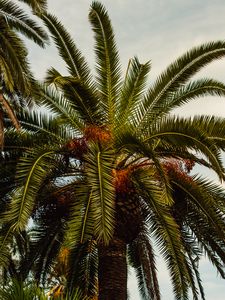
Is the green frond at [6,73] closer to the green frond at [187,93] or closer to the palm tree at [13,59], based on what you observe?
the palm tree at [13,59]

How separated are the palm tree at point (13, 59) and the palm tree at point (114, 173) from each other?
641 millimetres

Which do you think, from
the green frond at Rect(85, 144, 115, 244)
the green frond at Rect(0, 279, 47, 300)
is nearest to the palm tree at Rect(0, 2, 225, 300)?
the green frond at Rect(85, 144, 115, 244)

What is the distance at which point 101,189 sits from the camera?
12.0m

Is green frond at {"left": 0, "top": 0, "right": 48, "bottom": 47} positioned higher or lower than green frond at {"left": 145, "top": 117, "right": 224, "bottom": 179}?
higher

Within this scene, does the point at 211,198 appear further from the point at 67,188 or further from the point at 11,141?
the point at 11,141

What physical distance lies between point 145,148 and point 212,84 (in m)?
3.64

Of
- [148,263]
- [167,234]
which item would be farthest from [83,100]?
[148,263]

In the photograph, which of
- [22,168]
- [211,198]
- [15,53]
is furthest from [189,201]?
[15,53]

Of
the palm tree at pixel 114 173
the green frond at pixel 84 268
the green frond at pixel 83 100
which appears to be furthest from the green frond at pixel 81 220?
the green frond at pixel 83 100

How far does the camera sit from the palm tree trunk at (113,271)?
1348 centimetres

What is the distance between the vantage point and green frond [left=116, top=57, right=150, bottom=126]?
14.9 meters

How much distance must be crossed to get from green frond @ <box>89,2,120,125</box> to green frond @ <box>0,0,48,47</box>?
1348 millimetres

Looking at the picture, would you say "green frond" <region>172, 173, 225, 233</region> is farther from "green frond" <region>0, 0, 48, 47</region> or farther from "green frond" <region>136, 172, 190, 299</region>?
"green frond" <region>0, 0, 48, 47</region>

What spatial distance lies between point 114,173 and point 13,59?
3.44 meters
